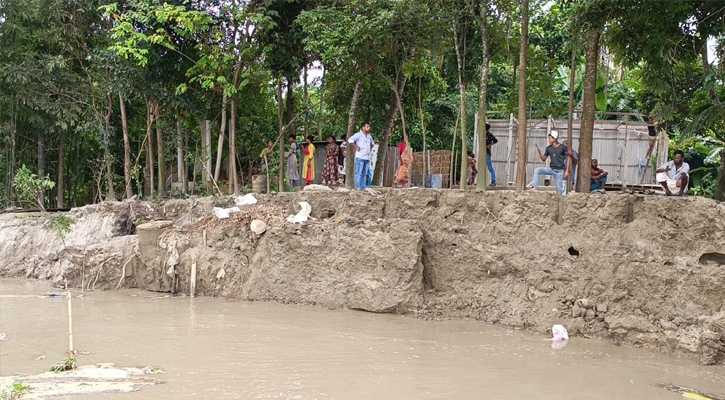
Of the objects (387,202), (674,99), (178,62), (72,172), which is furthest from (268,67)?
(72,172)

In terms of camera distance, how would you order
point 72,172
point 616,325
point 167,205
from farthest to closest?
point 72,172 → point 167,205 → point 616,325

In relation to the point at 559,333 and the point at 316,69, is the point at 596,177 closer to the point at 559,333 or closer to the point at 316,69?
the point at 559,333

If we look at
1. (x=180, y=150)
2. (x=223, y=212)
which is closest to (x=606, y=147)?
(x=223, y=212)

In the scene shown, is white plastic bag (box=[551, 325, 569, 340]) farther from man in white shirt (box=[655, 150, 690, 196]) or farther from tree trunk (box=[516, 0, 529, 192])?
man in white shirt (box=[655, 150, 690, 196])

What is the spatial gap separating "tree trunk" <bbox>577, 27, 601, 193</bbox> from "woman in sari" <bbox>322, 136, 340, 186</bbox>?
6.37m

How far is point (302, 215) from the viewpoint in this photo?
11219 millimetres

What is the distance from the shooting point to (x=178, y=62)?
14969mm

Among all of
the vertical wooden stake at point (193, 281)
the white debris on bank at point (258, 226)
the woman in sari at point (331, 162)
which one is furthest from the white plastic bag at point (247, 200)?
the woman in sari at point (331, 162)

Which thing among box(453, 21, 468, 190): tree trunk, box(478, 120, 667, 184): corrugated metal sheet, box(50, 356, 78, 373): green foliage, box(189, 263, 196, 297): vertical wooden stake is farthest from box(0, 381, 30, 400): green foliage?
box(478, 120, 667, 184): corrugated metal sheet

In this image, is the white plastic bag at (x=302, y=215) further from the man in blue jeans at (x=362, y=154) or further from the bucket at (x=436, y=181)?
the bucket at (x=436, y=181)

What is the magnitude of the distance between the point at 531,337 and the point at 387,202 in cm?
345

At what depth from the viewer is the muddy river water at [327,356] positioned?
6.57m

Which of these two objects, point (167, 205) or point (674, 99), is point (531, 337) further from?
point (167, 205)

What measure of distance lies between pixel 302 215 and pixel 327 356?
382cm
